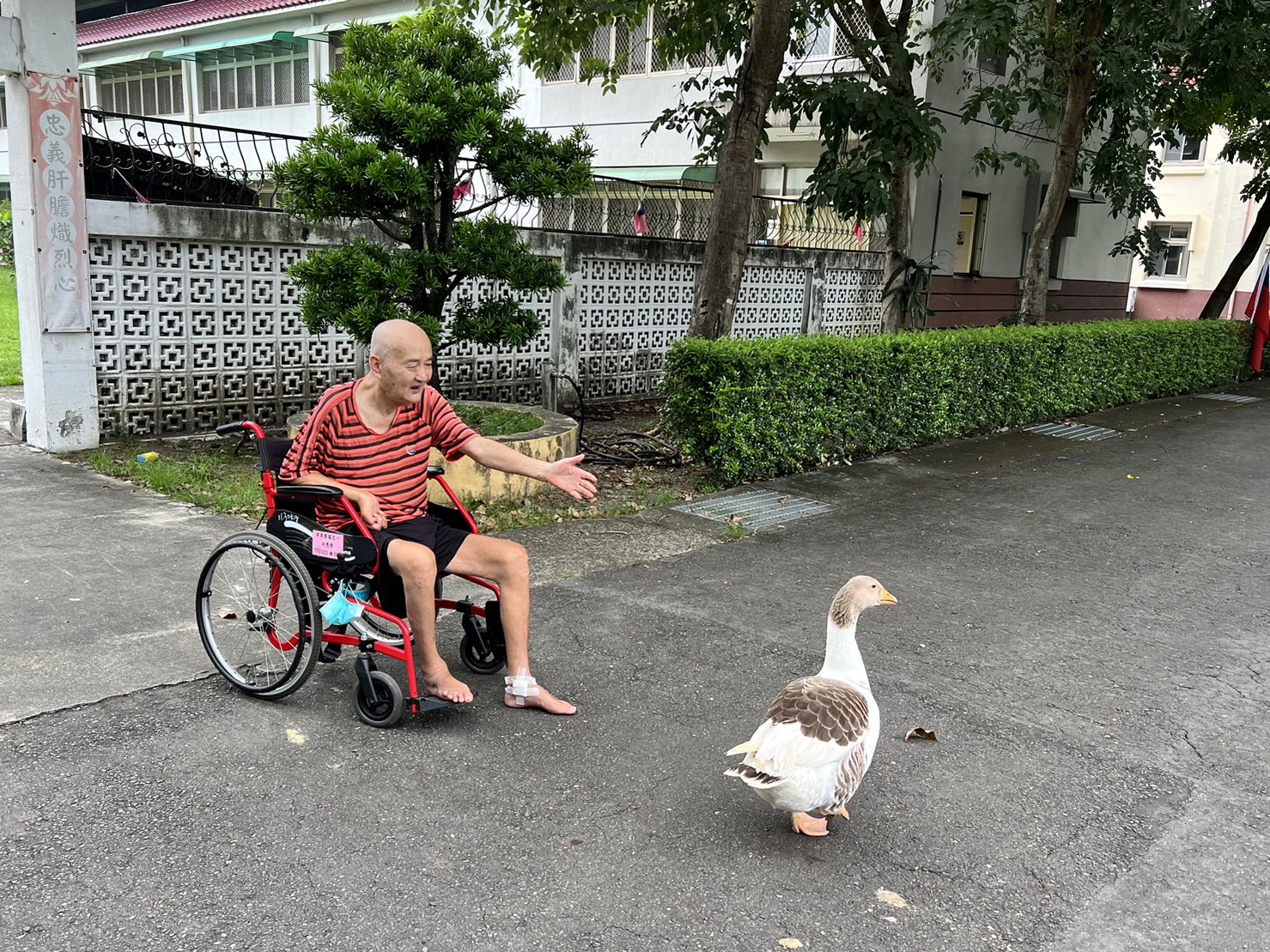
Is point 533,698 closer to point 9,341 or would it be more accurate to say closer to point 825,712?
point 825,712

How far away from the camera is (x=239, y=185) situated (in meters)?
8.64

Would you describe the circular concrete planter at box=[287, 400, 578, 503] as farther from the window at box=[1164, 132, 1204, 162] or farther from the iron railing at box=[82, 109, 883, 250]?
the window at box=[1164, 132, 1204, 162]

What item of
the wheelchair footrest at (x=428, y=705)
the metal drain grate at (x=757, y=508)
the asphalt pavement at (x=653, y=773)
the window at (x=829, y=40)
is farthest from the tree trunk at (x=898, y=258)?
the wheelchair footrest at (x=428, y=705)

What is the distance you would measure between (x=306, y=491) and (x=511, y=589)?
2.72 feet

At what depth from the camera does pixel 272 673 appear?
415 cm

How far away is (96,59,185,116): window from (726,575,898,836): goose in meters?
25.8

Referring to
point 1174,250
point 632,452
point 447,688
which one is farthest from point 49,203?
point 1174,250

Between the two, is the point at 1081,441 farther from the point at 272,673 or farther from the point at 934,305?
the point at 272,673

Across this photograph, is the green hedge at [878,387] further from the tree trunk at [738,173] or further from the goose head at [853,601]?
the goose head at [853,601]

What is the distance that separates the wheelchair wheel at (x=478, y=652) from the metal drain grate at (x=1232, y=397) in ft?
44.1

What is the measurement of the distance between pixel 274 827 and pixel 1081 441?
31.1 ft

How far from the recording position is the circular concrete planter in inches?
269

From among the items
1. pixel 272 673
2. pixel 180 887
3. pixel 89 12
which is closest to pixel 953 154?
pixel 272 673

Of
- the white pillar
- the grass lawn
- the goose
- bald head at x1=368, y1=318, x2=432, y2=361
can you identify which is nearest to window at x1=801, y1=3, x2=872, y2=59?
the white pillar
